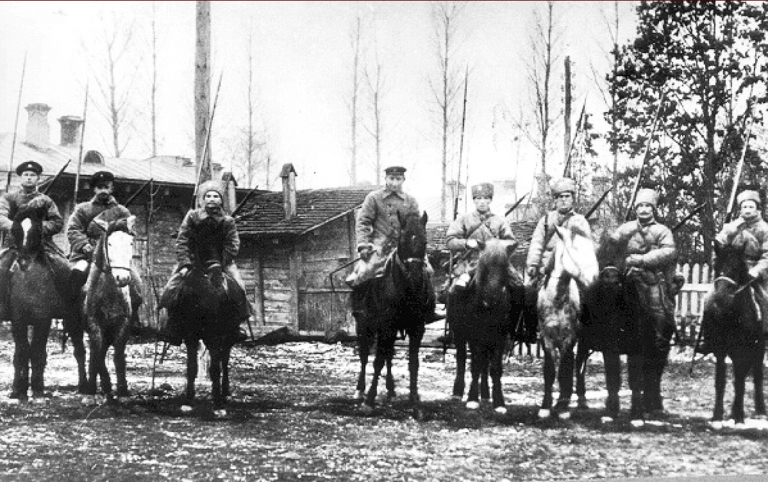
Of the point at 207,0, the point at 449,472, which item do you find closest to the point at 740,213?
the point at 449,472

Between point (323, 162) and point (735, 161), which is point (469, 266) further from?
point (735, 161)

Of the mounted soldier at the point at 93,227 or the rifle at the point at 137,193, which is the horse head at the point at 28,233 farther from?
the rifle at the point at 137,193

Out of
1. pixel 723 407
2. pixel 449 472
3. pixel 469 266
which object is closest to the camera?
pixel 449 472

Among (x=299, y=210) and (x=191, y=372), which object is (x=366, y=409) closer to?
(x=191, y=372)

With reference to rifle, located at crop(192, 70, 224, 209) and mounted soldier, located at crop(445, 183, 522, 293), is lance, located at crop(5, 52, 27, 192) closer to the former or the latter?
rifle, located at crop(192, 70, 224, 209)

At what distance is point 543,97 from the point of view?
573cm

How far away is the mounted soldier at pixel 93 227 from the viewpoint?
507 cm

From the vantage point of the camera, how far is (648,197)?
534 cm

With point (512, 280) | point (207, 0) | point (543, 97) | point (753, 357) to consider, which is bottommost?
point (753, 357)

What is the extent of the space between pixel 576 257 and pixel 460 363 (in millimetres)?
1211

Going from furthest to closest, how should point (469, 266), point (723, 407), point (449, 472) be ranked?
point (469, 266)
point (723, 407)
point (449, 472)

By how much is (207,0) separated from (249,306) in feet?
7.04

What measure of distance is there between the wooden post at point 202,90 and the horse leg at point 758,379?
4.01 m

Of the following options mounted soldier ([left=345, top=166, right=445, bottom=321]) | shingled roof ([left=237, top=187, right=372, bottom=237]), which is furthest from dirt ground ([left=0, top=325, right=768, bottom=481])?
shingled roof ([left=237, top=187, right=372, bottom=237])
